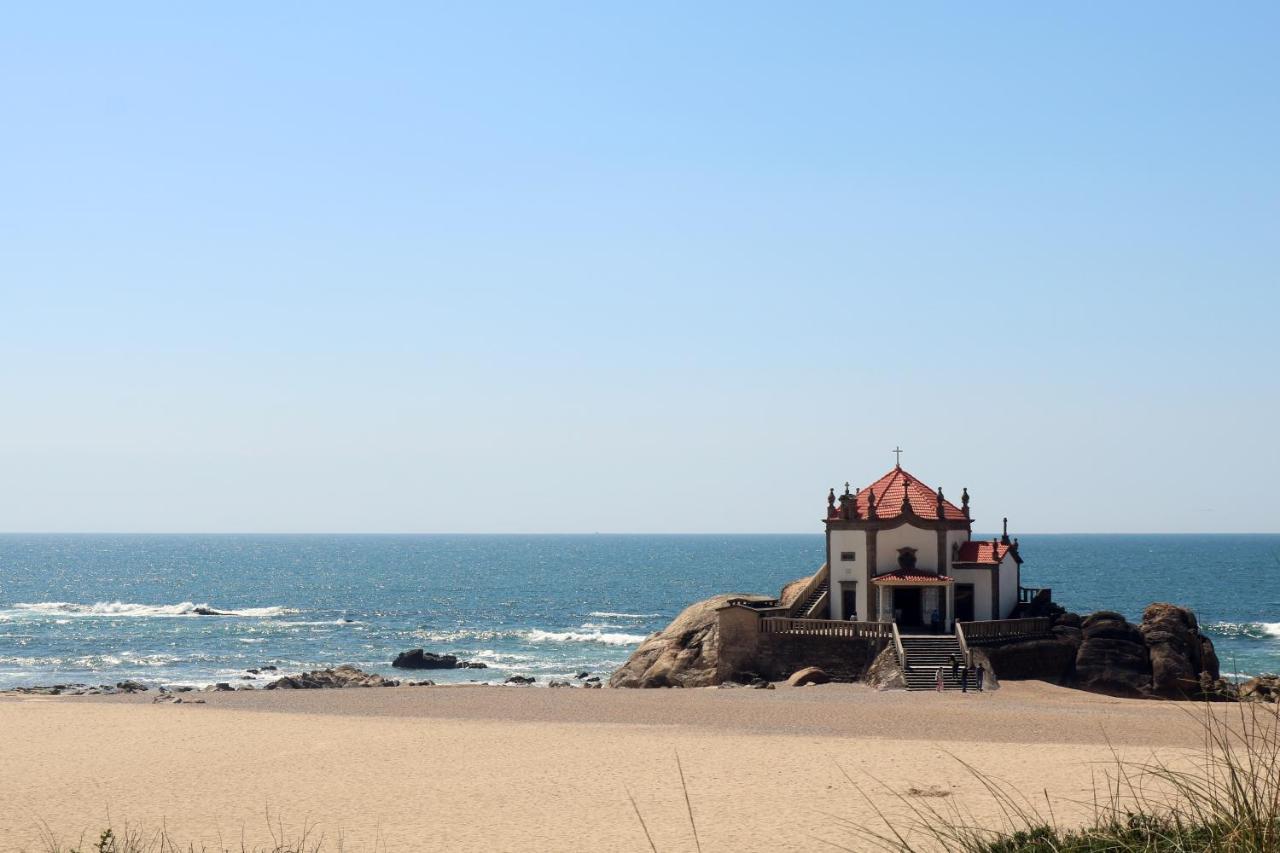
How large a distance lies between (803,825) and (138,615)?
89659mm

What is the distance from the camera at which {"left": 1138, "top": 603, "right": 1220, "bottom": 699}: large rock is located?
46.5 meters

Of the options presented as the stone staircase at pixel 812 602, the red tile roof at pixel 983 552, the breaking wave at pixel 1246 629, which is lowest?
the breaking wave at pixel 1246 629

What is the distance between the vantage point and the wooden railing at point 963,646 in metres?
44.5

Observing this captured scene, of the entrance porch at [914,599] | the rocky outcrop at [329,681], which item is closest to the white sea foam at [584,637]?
the rocky outcrop at [329,681]

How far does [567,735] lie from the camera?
36094 mm

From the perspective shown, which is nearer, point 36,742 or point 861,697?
point 36,742

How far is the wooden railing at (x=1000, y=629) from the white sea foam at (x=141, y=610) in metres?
69.0

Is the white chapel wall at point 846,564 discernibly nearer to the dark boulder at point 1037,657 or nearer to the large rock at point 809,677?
the large rock at point 809,677

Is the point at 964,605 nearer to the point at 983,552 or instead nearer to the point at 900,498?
the point at 983,552

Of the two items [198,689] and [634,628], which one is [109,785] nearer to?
[198,689]

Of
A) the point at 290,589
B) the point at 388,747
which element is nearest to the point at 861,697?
→ the point at 388,747

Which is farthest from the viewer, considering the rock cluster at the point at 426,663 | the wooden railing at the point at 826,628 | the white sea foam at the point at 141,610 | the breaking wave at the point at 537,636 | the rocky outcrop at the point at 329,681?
the white sea foam at the point at 141,610

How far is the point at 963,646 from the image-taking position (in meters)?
45.2

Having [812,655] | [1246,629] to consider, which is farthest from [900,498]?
[1246,629]
